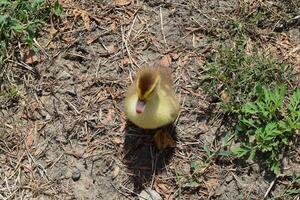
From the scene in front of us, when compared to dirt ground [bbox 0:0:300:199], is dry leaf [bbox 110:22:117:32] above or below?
above

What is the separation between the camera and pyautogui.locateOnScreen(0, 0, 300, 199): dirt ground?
4.35m

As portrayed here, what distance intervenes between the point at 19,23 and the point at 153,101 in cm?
147

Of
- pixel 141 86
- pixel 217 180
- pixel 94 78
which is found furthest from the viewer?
pixel 94 78

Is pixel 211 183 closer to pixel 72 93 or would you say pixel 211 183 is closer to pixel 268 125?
pixel 268 125

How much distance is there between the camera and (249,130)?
4387 millimetres

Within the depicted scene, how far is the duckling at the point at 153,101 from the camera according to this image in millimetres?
3789

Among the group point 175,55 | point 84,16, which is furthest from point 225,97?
point 84,16

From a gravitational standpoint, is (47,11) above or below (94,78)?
above

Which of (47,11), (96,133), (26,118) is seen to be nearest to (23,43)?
(47,11)

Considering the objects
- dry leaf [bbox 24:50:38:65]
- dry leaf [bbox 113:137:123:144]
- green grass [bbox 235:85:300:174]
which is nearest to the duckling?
dry leaf [bbox 113:137:123:144]

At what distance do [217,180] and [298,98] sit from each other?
2.79ft

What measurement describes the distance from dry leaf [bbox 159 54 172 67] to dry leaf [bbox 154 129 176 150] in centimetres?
57

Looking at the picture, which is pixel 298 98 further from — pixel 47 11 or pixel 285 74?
pixel 47 11

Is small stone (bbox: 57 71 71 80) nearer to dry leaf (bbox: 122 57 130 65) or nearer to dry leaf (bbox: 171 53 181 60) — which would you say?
dry leaf (bbox: 122 57 130 65)
